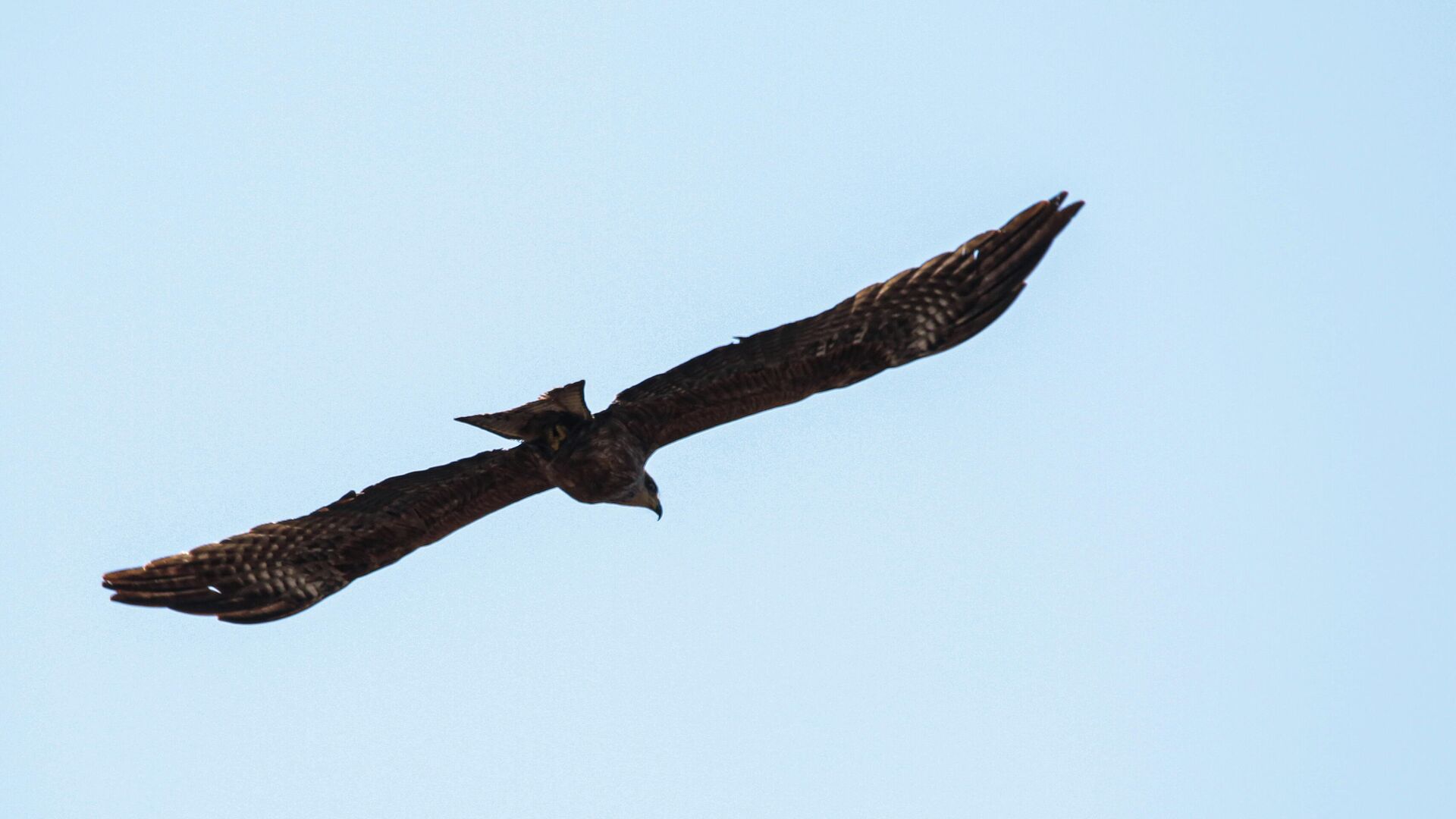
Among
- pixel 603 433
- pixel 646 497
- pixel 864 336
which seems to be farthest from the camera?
pixel 646 497

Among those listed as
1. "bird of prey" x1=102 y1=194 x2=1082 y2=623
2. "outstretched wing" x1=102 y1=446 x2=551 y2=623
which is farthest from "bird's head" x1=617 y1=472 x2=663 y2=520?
"outstretched wing" x1=102 y1=446 x2=551 y2=623

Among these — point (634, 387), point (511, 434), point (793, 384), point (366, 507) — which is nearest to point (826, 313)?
point (793, 384)

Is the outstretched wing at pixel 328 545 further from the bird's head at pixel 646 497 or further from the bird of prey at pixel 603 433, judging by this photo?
the bird's head at pixel 646 497

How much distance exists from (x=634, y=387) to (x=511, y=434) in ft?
3.65

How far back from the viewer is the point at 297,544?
14672mm

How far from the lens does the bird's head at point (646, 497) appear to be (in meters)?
14.2

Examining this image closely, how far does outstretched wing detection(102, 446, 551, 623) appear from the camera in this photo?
1423 centimetres

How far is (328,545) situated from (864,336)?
15.3 ft

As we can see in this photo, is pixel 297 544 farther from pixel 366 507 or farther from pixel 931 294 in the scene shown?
pixel 931 294

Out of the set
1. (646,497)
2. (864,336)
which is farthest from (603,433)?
(864,336)

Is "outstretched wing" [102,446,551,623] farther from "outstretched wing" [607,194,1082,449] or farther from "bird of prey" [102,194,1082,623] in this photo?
"outstretched wing" [607,194,1082,449]

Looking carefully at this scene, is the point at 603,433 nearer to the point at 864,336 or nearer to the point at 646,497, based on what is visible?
the point at 646,497

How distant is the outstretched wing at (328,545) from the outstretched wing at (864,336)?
1716mm

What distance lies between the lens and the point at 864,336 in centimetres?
1337
